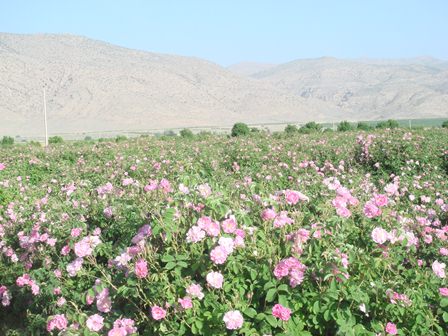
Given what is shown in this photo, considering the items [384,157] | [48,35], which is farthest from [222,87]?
[384,157]

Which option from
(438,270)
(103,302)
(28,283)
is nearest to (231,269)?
(103,302)

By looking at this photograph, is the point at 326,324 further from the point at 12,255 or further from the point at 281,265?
the point at 12,255

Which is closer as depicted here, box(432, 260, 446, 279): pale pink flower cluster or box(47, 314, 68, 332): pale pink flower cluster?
box(47, 314, 68, 332): pale pink flower cluster

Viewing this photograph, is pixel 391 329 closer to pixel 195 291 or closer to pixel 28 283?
pixel 195 291

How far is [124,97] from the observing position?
84.1 m

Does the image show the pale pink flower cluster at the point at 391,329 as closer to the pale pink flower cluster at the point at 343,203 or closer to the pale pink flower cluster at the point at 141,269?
the pale pink flower cluster at the point at 343,203

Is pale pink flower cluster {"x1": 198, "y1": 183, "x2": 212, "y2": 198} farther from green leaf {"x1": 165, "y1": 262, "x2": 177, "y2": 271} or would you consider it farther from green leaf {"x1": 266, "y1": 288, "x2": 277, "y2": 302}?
green leaf {"x1": 266, "y1": 288, "x2": 277, "y2": 302}

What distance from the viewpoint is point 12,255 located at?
4430 mm

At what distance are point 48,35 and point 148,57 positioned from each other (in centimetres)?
2902

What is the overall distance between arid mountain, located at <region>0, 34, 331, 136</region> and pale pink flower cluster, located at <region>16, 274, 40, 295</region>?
64.9 metres

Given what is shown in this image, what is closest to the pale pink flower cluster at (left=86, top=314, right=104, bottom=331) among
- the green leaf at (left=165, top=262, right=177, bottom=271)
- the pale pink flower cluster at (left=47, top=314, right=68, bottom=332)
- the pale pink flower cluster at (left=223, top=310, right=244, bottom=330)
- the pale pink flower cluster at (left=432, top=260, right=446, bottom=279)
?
the pale pink flower cluster at (left=47, top=314, right=68, bottom=332)

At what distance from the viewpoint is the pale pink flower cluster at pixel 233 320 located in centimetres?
262

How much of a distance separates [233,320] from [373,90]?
12901 centimetres

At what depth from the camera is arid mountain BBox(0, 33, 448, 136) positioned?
7619 centimetres
